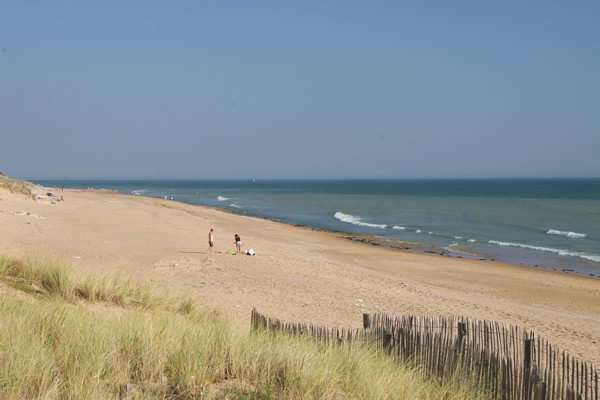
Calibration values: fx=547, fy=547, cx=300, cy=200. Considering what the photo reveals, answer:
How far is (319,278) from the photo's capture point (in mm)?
16797

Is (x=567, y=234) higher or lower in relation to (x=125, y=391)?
lower

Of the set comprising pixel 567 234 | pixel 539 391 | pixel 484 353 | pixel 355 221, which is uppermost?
pixel 484 353

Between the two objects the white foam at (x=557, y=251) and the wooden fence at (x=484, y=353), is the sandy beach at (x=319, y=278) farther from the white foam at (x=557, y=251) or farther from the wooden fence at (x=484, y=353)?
the white foam at (x=557, y=251)

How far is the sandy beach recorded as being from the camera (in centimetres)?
1242

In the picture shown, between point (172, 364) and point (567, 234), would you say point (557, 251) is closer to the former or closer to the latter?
point (567, 234)

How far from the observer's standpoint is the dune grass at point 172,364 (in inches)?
175

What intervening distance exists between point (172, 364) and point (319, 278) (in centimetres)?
1198

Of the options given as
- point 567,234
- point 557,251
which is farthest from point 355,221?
point 557,251

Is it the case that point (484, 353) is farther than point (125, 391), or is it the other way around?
point (484, 353)

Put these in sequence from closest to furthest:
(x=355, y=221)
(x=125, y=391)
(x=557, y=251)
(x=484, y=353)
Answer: (x=125, y=391), (x=484, y=353), (x=557, y=251), (x=355, y=221)

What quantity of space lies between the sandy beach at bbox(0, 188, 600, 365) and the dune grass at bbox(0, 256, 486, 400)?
4218mm

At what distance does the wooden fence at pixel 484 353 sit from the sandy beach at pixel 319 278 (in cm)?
422

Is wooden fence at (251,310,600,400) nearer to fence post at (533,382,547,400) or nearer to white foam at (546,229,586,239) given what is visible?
fence post at (533,382,547,400)

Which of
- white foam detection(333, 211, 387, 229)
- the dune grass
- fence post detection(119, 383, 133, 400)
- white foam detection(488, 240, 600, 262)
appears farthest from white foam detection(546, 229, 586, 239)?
fence post detection(119, 383, 133, 400)
